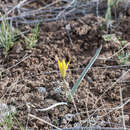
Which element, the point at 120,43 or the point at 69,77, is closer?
the point at 69,77

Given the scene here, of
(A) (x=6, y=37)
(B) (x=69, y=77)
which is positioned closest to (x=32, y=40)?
(A) (x=6, y=37)

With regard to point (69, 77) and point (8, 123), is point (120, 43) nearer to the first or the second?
point (69, 77)

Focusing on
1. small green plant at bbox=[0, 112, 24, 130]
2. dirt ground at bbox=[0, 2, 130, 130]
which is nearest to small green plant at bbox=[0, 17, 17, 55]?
dirt ground at bbox=[0, 2, 130, 130]

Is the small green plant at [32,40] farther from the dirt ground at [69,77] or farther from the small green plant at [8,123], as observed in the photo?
the small green plant at [8,123]

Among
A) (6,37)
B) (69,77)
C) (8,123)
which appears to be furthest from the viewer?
(6,37)

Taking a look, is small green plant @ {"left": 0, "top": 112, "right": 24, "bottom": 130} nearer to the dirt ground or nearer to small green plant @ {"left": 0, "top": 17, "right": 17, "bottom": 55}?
the dirt ground

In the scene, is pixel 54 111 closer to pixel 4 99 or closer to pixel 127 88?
pixel 4 99

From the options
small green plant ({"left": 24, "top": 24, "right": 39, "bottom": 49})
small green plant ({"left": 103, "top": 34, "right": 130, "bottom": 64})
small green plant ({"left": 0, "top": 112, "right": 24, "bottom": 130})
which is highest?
small green plant ({"left": 24, "top": 24, "right": 39, "bottom": 49})

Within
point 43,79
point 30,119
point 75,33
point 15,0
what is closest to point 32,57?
point 43,79

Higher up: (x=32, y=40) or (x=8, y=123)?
(x=32, y=40)
